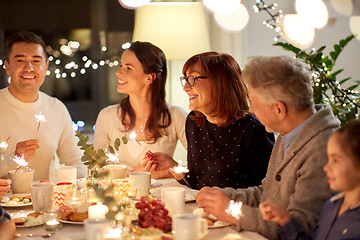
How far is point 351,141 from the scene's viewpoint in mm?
1482

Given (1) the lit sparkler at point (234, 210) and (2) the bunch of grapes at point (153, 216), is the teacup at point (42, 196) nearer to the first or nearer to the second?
(2) the bunch of grapes at point (153, 216)

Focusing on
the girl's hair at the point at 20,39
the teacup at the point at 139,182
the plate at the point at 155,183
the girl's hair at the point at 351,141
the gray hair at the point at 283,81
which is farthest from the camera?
the girl's hair at the point at 20,39

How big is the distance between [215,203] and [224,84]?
2.80 ft

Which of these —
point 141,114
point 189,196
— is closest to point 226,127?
point 189,196

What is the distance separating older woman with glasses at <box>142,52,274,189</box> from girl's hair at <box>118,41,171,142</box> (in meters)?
0.50

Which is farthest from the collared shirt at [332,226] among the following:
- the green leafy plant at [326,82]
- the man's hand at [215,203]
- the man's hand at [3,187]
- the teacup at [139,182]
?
the green leafy plant at [326,82]

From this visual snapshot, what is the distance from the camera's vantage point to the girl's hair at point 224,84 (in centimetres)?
253

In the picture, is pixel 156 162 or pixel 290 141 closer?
pixel 290 141

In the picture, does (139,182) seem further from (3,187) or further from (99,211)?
(3,187)

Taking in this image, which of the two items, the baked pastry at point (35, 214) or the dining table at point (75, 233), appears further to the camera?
the baked pastry at point (35, 214)

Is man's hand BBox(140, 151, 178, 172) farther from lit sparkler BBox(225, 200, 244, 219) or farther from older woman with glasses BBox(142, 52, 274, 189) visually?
lit sparkler BBox(225, 200, 244, 219)

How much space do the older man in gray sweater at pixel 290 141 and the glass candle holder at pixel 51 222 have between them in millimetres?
499

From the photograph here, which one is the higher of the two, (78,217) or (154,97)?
(154,97)

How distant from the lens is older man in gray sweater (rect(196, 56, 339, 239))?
67.3 inches
